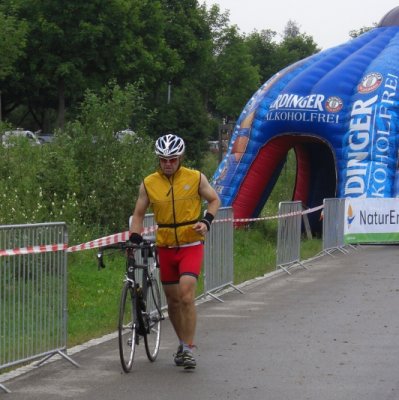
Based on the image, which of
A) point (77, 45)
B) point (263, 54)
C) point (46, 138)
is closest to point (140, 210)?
point (46, 138)

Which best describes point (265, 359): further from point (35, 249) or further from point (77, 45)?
point (77, 45)

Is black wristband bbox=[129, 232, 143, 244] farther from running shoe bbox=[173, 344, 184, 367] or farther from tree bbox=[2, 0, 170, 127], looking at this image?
tree bbox=[2, 0, 170, 127]

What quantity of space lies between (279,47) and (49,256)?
309ft

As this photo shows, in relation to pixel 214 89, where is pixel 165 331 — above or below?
below

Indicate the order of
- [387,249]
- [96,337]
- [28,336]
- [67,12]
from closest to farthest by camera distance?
[28,336], [96,337], [387,249], [67,12]

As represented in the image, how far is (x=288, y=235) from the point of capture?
63.3ft

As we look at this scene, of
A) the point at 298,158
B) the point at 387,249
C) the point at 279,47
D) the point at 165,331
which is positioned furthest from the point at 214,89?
the point at 165,331

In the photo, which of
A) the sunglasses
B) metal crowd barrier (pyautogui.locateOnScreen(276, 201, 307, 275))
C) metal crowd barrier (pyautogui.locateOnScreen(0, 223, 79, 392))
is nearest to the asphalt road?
metal crowd barrier (pyautogui.locateOnScreen(0, 223, 79, 392))

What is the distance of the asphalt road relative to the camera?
881 cm

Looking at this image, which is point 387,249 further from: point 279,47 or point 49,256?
point 279,47

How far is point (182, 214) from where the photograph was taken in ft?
31.9

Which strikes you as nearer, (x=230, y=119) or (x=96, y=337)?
(x=96, y=337)

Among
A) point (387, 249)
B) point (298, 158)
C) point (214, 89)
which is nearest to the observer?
point (387, 249)

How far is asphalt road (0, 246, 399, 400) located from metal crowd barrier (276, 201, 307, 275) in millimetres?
3087
